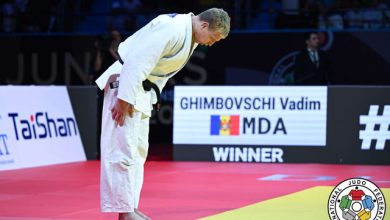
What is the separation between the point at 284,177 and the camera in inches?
426

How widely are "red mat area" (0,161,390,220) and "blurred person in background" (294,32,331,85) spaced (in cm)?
243

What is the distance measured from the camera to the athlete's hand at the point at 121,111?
6.22 metres

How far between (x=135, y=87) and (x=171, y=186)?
367cm

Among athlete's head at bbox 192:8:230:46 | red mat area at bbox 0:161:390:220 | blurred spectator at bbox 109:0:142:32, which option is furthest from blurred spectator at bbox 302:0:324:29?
athlete's head at bbox 192:8:230:46

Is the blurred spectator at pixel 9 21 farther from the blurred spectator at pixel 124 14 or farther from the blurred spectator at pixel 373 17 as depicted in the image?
the blurred spectator at pixel 373 17

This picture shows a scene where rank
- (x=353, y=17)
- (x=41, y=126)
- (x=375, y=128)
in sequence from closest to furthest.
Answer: (x=41, y=126)
(x=375, y=128)
(x=353, y=17)

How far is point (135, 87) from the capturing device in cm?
618

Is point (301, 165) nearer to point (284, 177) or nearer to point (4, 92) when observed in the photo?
point (284, 177)

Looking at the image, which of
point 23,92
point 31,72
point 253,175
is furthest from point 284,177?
point 31,72

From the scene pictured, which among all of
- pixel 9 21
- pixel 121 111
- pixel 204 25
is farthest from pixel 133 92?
pixel 9 21

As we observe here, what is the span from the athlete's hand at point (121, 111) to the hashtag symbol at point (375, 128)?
7.19 metres

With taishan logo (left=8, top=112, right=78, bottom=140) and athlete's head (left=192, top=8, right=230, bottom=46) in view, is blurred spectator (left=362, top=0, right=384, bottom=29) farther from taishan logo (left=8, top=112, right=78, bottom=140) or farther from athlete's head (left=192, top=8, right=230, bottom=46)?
athlete's head (left=192, top=8, right=230, bottom=46)

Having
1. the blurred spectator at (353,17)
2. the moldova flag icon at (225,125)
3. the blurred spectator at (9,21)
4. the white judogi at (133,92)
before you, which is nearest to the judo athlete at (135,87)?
the white judogi at (133,92)

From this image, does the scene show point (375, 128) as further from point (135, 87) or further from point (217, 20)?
point (135, 87)
